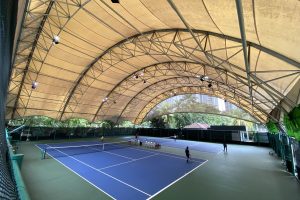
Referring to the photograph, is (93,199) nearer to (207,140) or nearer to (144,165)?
A: (144,165)

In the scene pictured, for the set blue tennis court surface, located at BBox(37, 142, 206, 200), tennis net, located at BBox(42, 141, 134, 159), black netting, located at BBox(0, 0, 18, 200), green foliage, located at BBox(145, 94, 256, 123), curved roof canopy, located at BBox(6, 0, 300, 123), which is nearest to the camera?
black netting, located at BBox(0, 0, 18, 200)

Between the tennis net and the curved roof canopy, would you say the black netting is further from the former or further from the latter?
the tennis net

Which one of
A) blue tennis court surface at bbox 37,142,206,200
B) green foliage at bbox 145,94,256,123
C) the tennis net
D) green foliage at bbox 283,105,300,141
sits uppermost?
green foliage at bbox 145,94,256,123

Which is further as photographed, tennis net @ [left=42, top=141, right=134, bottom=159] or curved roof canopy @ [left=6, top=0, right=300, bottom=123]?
tennis net @ [left=42, top=141, right=134, bottom=159]

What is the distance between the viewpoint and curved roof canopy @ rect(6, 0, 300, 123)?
336 inches

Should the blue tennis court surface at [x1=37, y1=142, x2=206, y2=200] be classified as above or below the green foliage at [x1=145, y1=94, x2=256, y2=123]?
below

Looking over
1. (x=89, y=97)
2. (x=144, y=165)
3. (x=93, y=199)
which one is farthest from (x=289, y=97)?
(x=89, y=97)

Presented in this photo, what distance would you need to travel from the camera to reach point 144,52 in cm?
2205

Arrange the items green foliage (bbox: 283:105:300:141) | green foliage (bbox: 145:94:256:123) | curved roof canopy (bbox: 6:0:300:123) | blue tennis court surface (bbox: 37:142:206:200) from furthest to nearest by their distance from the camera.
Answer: green foliage (bbox: 145:94:256:123) < blue tennis court surface (bbox: 37:142:206:200) < curved roof canopy (bbox: 6:0:300:123) < green foliage (bbox: 283:105:300:141)

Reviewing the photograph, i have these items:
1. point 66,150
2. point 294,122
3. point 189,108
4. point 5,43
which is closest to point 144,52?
point 66,150

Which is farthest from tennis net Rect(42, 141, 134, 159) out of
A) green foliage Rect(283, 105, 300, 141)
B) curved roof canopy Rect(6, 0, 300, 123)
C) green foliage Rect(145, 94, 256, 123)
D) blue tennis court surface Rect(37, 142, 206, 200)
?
green foliage Rect(145, 94, 256, 123)

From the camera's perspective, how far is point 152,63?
27.7 m

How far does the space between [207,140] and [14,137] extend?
108 ft

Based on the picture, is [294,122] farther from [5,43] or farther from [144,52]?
[144,52]
